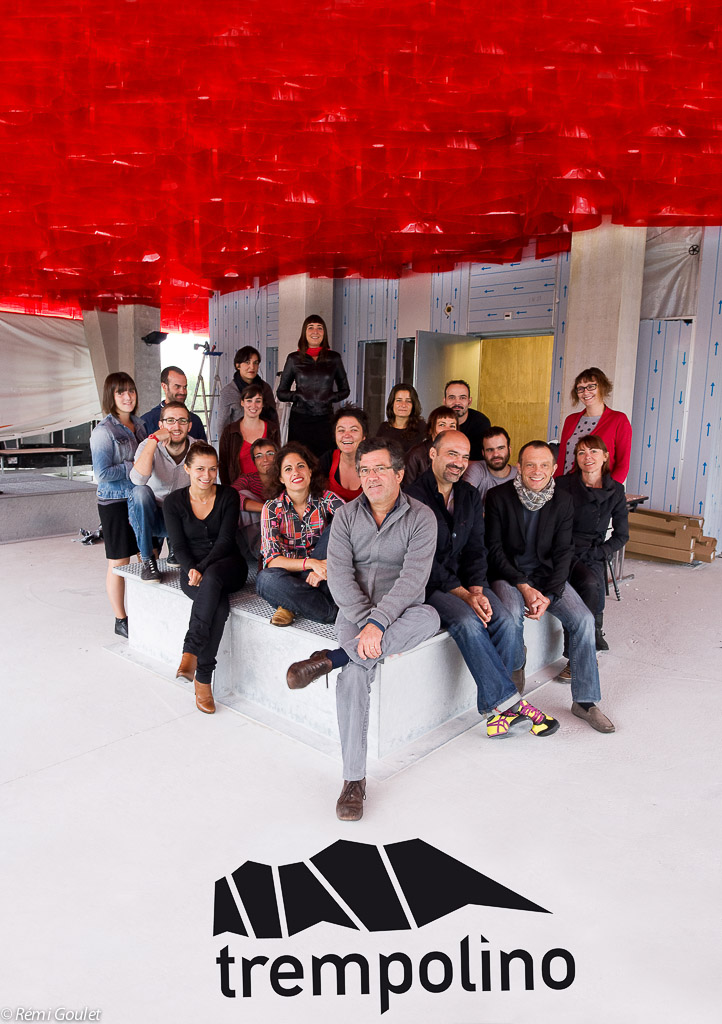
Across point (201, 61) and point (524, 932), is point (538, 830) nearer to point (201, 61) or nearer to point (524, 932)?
point (524, 932)

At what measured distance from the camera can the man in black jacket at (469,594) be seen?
294 centimetres

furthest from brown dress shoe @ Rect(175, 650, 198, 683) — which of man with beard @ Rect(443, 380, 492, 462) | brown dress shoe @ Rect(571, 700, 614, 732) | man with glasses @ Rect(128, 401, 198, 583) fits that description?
man with beard @ Rect(443, 380, 492, 462)

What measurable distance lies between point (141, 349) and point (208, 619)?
38.0 ft

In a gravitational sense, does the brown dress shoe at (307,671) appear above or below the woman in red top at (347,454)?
below

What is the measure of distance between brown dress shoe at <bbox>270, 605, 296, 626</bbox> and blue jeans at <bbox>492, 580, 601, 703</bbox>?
3.20ft

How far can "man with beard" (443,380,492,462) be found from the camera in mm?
4109

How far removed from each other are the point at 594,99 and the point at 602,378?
59.9 inches

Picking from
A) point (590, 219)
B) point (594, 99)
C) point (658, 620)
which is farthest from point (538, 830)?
point (590, 219)

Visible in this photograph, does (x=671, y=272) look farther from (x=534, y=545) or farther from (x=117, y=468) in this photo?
(x=117, y=468)

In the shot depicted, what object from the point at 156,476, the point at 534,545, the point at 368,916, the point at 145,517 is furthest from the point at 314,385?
the point at 368,916

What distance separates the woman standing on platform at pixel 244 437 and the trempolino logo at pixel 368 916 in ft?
8.02

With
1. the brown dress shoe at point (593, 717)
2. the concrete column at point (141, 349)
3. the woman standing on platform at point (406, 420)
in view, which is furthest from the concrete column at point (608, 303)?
the concrete column at point (141, 349)

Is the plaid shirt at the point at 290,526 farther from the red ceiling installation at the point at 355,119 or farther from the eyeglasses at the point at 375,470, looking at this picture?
the red ceiling installation at the point at 355,119

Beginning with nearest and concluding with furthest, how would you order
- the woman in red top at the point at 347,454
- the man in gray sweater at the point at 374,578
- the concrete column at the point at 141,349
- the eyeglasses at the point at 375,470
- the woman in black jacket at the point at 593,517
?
the man in gray sweater at the point at 374,578 → the eyeglasses at the point at 375,470 → the woman in red top at the point at 347,454 → the woman in black jacket at the point at 593,517 → the concrete column at the point at 141,349
